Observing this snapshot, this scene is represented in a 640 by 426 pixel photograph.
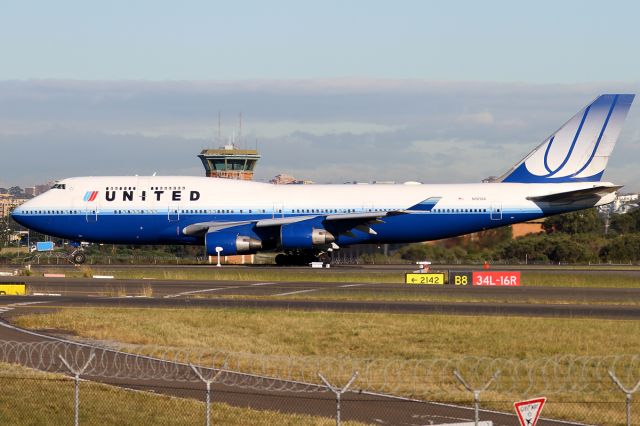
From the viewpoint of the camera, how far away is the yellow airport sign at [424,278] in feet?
160

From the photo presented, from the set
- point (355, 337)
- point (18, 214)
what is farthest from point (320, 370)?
point (18, 214)

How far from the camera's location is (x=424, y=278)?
161 feet

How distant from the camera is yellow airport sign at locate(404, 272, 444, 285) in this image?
160 ft

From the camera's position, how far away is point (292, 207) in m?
61.2

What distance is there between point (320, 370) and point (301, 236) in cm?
3383

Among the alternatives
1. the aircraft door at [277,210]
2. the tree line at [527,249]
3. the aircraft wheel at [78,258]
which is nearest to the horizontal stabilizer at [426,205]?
the aircraft door at [277,210]

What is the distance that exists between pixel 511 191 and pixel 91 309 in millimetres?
31435

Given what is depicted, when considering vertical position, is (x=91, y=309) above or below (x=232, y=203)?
below

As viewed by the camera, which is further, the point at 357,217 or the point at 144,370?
the point at 357,217

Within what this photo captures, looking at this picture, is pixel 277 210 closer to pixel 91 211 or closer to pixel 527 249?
pixel 91 211

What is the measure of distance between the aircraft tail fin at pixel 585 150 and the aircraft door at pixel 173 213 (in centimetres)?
1997

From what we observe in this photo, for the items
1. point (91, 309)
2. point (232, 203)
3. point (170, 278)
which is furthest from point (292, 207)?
point (91, 309)

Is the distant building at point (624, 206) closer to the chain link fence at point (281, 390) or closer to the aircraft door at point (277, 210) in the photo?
the aircraft door at point (277, 210)

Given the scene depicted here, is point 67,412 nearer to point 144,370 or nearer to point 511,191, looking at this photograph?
point 144,370
